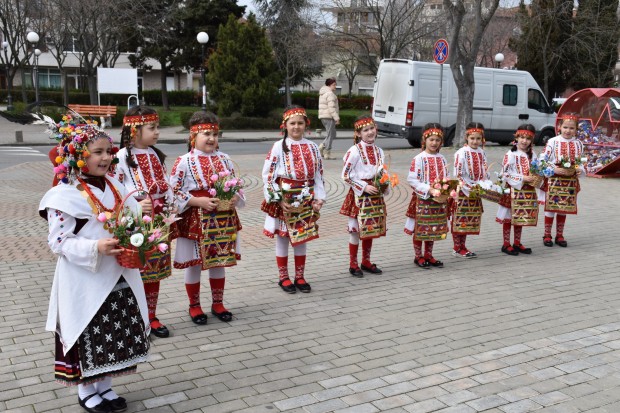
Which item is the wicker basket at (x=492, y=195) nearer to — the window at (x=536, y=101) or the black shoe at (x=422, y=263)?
the black shoe at (x=422, y=263)

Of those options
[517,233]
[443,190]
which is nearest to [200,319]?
[443,190]

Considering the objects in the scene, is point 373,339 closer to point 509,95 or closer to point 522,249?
point 522,249

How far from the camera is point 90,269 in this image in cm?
397

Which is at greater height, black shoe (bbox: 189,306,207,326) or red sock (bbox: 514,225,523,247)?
red sock (bbox: 514,225,523,247)

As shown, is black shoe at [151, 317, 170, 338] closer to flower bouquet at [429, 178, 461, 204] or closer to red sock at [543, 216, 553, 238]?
flower bouquet at [429, 178, 461, 204]

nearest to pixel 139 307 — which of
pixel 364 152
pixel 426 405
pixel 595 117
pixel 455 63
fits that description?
pixel 426 405

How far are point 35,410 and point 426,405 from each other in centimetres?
256

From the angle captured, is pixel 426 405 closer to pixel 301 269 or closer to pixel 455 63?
pixel 301 269

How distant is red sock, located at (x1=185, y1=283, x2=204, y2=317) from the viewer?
19.3 feet

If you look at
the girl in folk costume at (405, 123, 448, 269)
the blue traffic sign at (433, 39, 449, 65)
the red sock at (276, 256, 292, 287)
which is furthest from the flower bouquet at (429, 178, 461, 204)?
the blue traffic sign at (433, 39, 449, 65)

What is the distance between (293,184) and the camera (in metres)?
6.54

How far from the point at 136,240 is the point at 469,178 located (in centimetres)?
511

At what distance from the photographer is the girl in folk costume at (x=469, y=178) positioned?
794cm

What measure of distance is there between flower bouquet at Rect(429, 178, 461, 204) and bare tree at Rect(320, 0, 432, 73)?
26.4 metres
